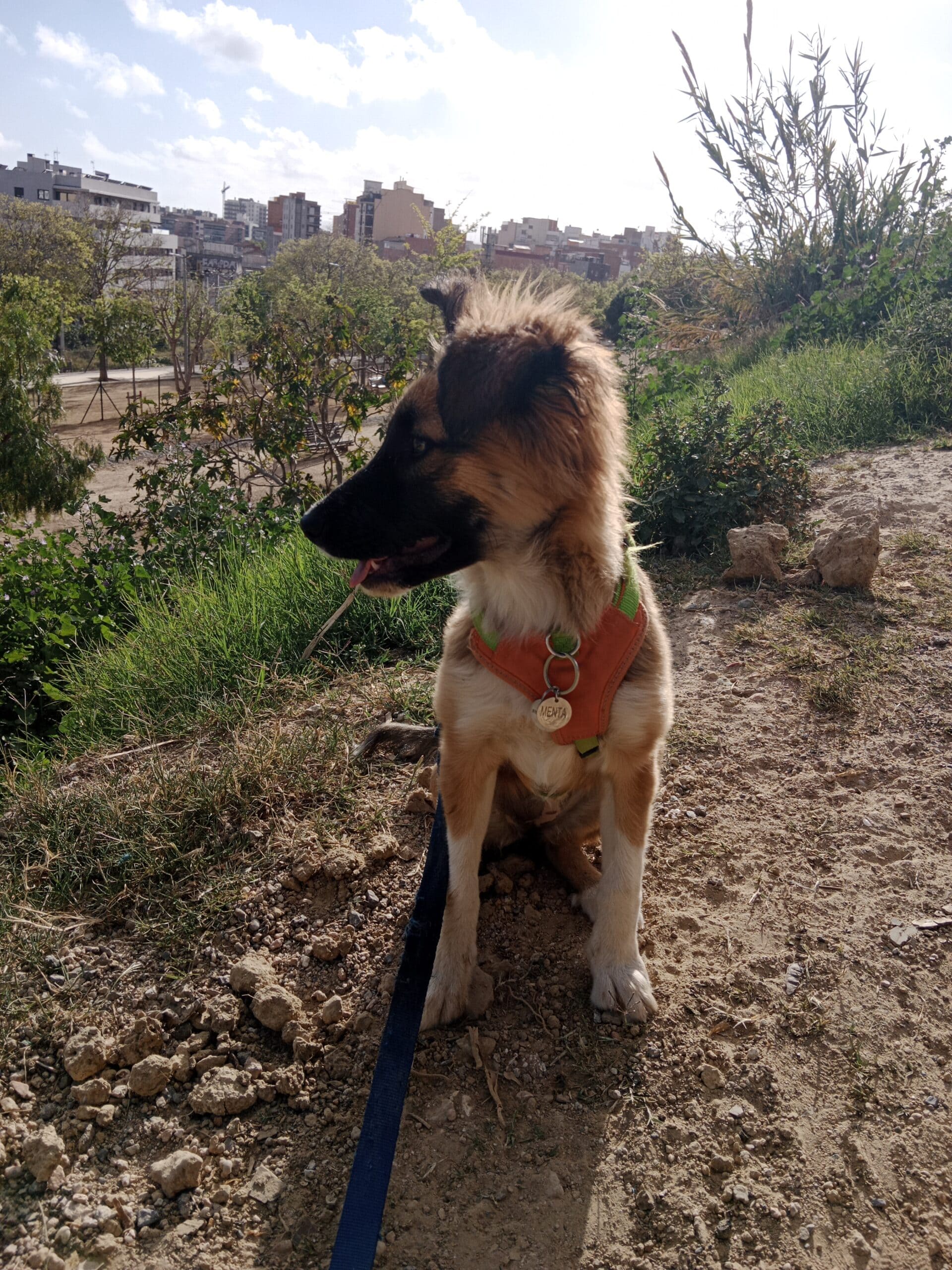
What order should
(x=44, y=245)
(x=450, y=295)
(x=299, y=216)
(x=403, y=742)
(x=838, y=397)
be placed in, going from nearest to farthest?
1. (x=450, y=295)
2. (x=403, y=742)
3. (x=838, y=397)
4. (x=44, y=245)
5. (x=299, y=216)

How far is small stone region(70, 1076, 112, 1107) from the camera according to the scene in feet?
6.90

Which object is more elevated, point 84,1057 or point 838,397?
point 838,397

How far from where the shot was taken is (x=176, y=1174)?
75.8 inches

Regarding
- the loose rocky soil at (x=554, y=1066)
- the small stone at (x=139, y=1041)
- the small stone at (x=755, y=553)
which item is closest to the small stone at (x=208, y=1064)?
the loose rocky soil at (x=554, y=1066)

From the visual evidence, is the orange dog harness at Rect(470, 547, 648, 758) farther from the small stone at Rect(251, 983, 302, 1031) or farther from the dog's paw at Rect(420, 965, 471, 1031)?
the small stone at Rect(251, 983, 302, 1031)

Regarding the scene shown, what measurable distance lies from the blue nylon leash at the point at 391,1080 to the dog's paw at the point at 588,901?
542mm

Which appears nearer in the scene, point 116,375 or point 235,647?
point 235,647

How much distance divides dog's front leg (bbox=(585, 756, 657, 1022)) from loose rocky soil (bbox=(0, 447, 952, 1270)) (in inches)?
3.5

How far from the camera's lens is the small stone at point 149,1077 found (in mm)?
2137

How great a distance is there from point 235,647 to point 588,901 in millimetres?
2545

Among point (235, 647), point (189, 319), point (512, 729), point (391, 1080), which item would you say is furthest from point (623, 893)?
point (189, 319)

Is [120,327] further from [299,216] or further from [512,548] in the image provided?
[299,216]

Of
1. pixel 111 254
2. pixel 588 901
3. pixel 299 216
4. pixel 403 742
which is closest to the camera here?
pixel 588 901

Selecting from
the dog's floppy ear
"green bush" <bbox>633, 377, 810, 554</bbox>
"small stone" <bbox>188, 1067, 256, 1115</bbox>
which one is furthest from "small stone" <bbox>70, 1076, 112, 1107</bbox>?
"green bush" <bbox>633, 377, 810, 554</bbox>
